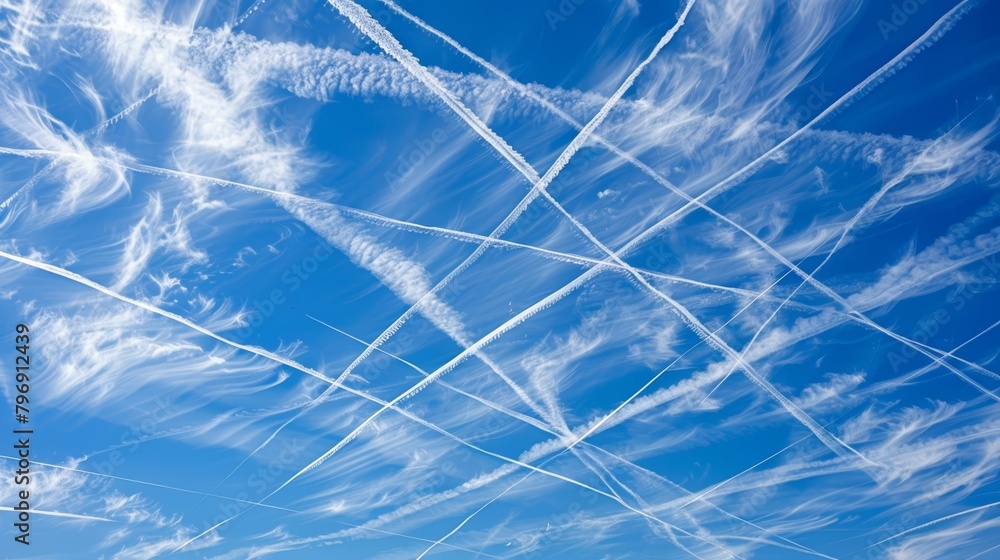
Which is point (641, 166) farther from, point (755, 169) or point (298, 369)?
point (298, 369)

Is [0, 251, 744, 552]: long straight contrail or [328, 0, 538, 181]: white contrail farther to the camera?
[0, 251, 744, 552]: long straight contrail

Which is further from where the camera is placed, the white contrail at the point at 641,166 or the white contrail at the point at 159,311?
the white contrail at the point at 159,311

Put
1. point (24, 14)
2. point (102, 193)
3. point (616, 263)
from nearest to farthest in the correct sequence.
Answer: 1. point (24, 14)
2. point (102, 193)
3. point (616, 263)

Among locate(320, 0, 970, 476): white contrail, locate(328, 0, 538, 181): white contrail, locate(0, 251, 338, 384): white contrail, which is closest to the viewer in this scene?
locate(328, 0, 538, 181): white contrail

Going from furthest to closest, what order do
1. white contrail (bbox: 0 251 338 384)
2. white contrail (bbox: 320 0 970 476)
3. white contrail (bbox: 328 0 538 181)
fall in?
1. white contrail (bbox: 0 251 338 384)
2. white contrail (bbox: 320 0 970 476)
3. white contrail (bbox: 328 0 538 181)

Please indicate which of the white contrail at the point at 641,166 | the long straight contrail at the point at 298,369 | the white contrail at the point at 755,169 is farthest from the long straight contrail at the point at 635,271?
the long straight contrail at the point at 298,369

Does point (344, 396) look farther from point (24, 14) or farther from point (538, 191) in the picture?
point (24, 14)

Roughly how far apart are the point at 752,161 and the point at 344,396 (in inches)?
283

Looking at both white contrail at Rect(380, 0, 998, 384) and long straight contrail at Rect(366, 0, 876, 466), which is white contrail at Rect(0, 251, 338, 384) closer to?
long straight contrail at Rect(366, 0, 876, 466)

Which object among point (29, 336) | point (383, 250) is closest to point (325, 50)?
point (383, 250)

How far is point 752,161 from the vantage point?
7820 mm

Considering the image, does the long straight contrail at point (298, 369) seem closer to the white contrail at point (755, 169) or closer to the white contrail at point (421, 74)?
the white contrail at point (755, 169)

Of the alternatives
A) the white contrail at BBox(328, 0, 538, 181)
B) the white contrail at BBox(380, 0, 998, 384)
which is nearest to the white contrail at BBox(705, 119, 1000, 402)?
the white contrail at BBox(380, 0, 998, 384)

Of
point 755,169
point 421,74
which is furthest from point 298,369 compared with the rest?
point 755,169
